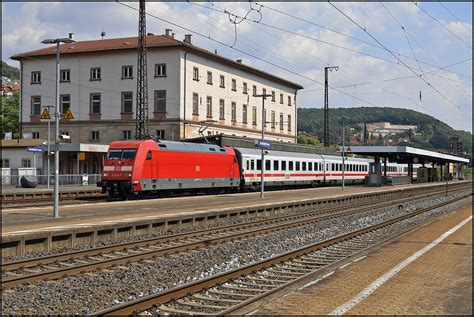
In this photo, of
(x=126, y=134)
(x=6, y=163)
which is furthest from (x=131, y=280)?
(x=126, y=134)

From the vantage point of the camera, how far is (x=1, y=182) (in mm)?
47000

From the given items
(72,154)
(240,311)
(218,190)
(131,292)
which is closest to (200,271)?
(131,292)

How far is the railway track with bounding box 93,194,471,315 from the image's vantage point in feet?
30.1

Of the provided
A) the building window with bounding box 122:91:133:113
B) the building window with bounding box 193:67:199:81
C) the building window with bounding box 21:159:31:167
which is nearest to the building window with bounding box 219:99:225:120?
the building window with bounding box 193:67:199:81

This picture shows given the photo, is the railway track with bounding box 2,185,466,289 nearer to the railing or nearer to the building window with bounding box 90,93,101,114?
the railing

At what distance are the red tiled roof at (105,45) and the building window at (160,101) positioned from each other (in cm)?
524

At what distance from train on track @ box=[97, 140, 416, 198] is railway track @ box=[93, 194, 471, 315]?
16.0 meters

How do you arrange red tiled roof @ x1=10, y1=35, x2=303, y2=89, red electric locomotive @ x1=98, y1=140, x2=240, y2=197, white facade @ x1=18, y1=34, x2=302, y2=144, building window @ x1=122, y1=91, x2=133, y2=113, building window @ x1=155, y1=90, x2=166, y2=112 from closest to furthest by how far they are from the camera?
red electric locomotive @ x1=98, y1=140, x2=240, y2=197 < white facade @ x1=18, y1=34, x2=302, y2=144 < building window @ x1=155, y1=90, x2=166, y2=112 < red tiled roof @ x1=10, y1=35, x2=303, y2=89 < building window @ x1=122, y1=91, x2=133, y2=113

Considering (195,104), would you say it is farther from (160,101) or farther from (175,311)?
(175,311)

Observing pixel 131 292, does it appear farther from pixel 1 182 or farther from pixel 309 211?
pixel 1 182

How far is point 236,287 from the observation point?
11.0 m

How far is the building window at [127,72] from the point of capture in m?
66.1

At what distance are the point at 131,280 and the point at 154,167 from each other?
19882 millimetres

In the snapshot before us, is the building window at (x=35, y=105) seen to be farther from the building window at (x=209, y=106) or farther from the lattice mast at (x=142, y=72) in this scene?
the lattice mast at (x=142, y=72)
